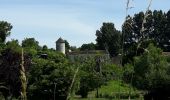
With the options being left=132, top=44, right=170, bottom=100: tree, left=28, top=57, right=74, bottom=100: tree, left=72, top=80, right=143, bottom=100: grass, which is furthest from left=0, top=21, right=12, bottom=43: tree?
left=28, top=57, right=74, bottom=100: tree

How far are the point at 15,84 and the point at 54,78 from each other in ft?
24.6

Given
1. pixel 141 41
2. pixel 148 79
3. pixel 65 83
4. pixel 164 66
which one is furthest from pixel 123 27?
pixel 164 66

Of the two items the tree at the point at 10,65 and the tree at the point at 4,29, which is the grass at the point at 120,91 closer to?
the tree at the point at 10,65

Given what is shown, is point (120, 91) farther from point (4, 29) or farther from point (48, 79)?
point (4, 29)

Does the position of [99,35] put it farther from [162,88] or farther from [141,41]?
[141,41]

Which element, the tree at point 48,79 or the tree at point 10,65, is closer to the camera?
the tree at point 10,65

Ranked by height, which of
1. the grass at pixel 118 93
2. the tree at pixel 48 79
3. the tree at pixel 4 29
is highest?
the tree at pixel 4 29

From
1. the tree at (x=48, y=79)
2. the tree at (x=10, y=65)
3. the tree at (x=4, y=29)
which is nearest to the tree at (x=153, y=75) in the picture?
the tree at (x=48, y=79)

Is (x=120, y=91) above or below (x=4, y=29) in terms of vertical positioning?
below

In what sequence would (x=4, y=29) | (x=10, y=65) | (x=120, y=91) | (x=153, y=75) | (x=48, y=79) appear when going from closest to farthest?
(x=120, y=91) → (x=10, y=65) → (x=48, y=79) → (x=153, y=75) → (x=4, y=29)

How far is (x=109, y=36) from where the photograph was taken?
142 metres

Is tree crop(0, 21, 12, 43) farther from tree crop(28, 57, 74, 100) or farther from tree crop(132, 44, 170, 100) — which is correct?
tree crop(28, 57, 74, 100)

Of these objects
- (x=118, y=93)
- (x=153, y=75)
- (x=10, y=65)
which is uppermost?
(x=10, y=65)

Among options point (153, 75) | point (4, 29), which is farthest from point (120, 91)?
point (4, 29)
